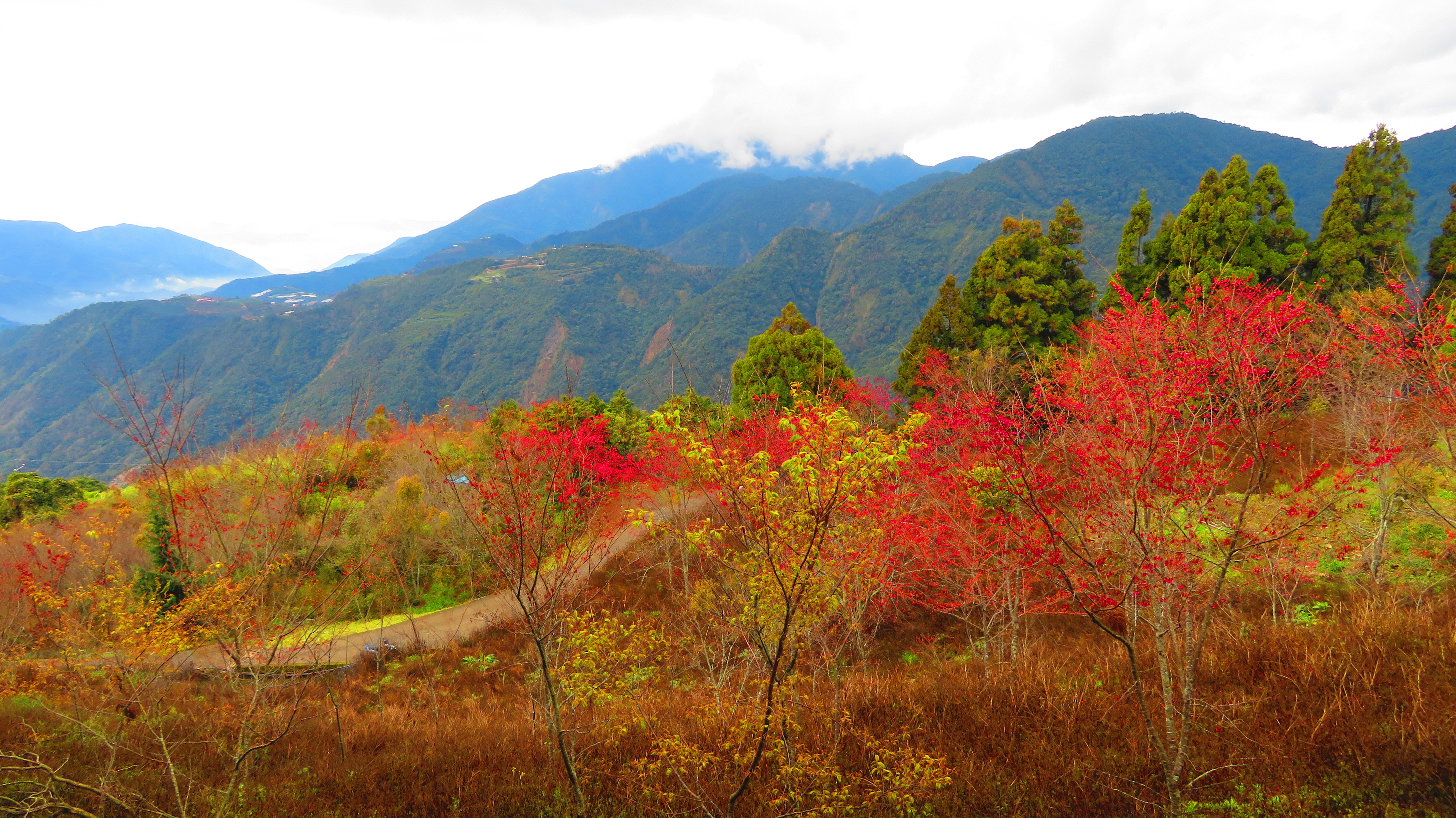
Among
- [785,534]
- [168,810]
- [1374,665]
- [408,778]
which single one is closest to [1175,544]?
[1374,665]

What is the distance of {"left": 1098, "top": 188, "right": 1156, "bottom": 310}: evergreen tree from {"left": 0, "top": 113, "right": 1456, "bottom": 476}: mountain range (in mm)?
52129

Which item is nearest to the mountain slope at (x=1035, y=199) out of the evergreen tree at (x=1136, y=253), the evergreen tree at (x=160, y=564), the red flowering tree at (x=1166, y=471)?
the evergreen tree at (x=1136, y=253)

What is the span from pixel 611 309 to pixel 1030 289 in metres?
114

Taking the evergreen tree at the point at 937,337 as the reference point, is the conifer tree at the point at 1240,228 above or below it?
above

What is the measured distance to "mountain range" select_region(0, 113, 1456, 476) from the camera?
96.3 metres

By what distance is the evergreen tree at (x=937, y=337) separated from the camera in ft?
73.4

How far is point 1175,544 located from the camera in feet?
16.6

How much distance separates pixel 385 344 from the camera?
375 feet

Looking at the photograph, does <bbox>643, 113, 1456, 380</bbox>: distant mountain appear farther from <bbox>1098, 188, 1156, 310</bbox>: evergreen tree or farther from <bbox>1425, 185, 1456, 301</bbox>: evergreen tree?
<bbox>1425, 185, 1456, 301</bbox>: evergreen tree

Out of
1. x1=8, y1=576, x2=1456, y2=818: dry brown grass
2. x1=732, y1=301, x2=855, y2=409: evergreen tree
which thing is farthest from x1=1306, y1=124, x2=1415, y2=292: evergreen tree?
x1=8, y1=576, x2=1456, y2=818: dry brown grass

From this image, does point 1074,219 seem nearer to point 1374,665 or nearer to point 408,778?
point 1374,665

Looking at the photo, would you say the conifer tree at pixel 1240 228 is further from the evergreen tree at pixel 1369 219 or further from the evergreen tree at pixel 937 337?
the evergreen tree at pixel 937 337

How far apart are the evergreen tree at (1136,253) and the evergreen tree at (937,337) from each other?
4.87 metres

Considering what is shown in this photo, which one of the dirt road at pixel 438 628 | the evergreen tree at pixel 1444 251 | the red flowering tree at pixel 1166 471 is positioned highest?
the evergreen tree at pixel 1444 251
